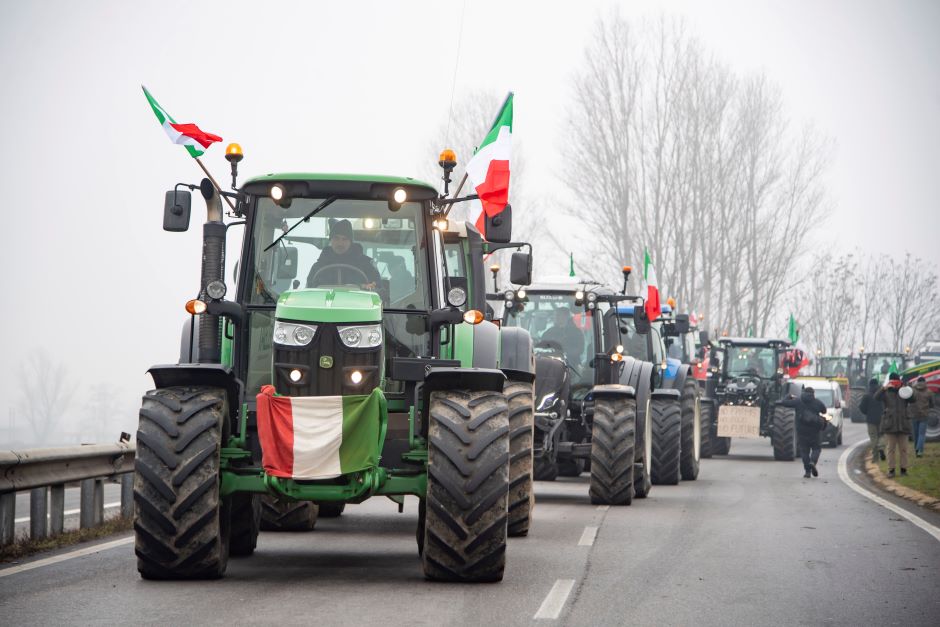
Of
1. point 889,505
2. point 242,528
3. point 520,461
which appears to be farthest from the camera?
point 889,505

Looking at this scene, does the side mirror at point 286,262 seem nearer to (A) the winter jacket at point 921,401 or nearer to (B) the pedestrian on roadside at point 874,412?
(B) the pedestrian on roadside at point 874,412

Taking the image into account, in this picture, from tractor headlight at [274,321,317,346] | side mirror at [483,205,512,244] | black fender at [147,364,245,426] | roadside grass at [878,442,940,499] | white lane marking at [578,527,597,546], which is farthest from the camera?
roadside grass at [878,442,940,499]

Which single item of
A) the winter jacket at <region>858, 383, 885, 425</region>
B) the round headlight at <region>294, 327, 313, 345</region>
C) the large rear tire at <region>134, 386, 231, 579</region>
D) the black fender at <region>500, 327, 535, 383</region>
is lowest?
the winter jacket at <region>858, 383, 885, 425</region>

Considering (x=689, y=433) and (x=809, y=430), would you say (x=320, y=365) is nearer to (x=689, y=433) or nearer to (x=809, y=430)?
(x=689, y=433)

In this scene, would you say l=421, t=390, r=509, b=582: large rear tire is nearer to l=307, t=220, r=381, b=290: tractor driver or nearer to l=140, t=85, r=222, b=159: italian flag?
l=307, t=220, r=381, b=290: tractor driver

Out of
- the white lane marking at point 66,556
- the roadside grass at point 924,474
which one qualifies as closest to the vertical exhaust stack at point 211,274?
the white lane marking at point 66,556

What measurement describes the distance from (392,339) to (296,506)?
3.51 meters

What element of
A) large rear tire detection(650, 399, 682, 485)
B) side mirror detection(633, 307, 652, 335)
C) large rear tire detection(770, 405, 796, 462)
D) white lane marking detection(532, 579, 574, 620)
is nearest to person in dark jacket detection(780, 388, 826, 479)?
large rear tire detection(770, 405, 796, 462)

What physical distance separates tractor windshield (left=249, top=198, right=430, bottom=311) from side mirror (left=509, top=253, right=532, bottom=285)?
A: 104 inches

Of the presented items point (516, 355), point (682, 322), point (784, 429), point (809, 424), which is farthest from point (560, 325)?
point (784, 429)

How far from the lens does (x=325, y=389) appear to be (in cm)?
923

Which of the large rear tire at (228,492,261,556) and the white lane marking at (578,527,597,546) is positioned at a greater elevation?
the large rear tire at (228,492,261,556)

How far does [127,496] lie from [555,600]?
6.57 m

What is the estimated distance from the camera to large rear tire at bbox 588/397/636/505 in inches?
656
